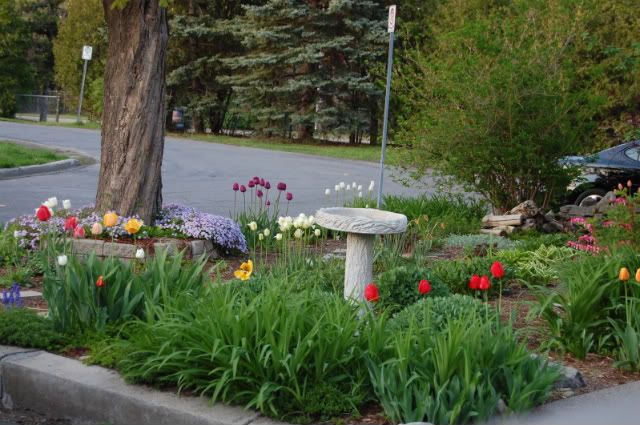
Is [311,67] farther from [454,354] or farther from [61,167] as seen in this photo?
[454,354]

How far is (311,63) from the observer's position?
3216 cm

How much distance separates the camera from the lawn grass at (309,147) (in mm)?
26725

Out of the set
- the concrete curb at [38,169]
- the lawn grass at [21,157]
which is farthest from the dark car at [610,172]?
the lawn grass at [21,157]

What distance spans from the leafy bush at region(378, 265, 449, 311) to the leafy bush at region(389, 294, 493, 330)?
0.69 metres

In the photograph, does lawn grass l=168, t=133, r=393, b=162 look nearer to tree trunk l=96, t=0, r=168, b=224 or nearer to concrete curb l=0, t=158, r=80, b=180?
concrete curb l=0, t=158, r=80, b=180

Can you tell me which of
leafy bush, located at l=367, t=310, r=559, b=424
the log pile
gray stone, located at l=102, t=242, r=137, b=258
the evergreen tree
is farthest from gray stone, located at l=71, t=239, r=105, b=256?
the evergreen tree

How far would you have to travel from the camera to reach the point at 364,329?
429 cm

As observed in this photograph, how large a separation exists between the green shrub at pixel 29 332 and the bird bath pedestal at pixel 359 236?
1.68 meters

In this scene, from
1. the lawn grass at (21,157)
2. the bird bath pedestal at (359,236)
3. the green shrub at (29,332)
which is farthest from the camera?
the lawn grass at (21,157)

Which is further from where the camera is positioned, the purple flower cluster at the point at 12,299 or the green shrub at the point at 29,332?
the purple flower cluster at the point at 12,299

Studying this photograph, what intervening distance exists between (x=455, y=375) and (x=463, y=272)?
3072 millimetres

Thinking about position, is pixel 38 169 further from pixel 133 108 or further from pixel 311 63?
pixel 311 63

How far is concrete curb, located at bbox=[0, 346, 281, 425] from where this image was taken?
3.90 m

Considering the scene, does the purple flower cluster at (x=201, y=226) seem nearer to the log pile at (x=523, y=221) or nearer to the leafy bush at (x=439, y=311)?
the leafy bush at (x=439, y=311)
